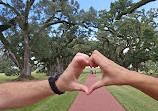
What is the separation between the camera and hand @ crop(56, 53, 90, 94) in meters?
1.34

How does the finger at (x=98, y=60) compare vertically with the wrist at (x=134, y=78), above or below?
above

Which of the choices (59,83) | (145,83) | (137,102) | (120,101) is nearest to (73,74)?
(59,83)

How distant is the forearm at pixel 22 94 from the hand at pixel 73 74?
17 cm

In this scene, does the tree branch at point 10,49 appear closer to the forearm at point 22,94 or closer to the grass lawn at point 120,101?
the grass lawn at point 120,101

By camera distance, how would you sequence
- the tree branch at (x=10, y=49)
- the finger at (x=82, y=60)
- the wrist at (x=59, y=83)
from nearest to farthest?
the finger at (x=82, y=60) < the wrist at (x=59, y=83) < the tree branch at (x=10, y=49)

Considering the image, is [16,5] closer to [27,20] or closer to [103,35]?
[27,20]

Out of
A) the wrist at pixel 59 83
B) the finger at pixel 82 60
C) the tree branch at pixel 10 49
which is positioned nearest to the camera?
the finger at pixel 82 60

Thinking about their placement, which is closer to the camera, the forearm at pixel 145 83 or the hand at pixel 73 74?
the forearm at pixel 145 83

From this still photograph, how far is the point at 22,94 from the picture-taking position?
1.39 m

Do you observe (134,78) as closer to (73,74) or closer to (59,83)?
(73,74)

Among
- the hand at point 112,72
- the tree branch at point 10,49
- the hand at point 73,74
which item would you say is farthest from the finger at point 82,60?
the tree branch at point 10,49

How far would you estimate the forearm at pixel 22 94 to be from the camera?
4.56 feet

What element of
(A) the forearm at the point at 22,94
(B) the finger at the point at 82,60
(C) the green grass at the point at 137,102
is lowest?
(C) the green grass at the point at 137,102

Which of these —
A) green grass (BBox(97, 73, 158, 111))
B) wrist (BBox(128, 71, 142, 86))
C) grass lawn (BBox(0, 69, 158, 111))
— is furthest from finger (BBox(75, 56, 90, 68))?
green grass (BBox(97, 73, 158, 111))
